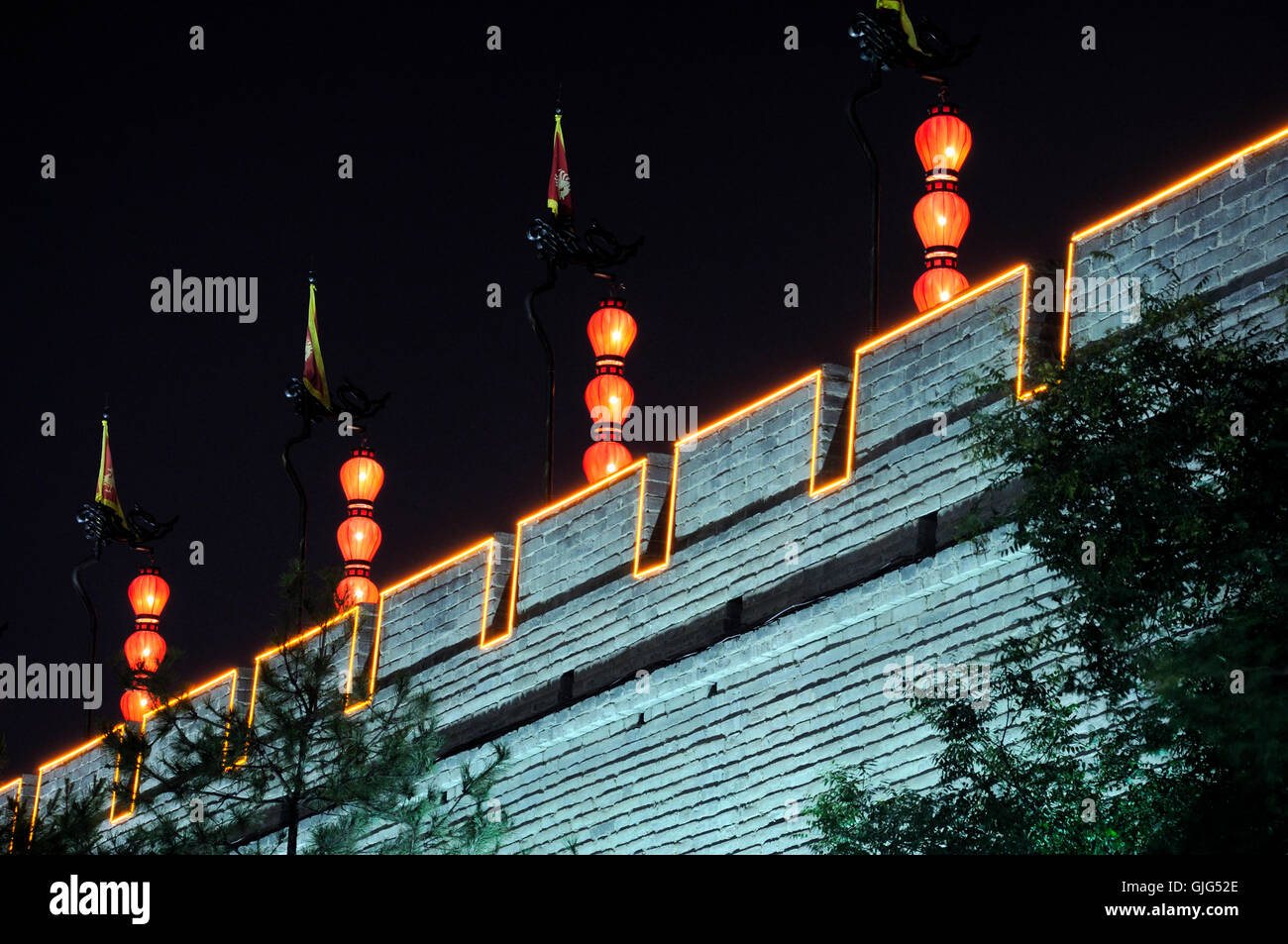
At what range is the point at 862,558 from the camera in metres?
11.4

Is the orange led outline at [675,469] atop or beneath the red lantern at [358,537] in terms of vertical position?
beneath

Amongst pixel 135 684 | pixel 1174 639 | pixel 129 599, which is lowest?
pixel 1174 639

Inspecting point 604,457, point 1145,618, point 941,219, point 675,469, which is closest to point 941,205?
point 941,219

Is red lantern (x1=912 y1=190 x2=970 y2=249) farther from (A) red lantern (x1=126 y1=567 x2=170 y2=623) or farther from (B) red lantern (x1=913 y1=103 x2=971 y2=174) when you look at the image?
(A) red lantern (x1=126 y1=567 x2=170 y2=623)

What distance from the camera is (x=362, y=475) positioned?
2597cm

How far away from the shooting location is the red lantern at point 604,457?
20.8 metres

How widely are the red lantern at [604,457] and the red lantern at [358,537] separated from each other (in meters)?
5.90

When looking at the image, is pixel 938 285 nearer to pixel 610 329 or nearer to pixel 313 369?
pixel 610 329

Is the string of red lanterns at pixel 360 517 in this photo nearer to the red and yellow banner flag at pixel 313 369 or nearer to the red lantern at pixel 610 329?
the red and yellow banner flag at pixel 313 369

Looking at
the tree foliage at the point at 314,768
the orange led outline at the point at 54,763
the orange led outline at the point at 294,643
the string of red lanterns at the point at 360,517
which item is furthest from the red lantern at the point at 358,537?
the tree foliage at the point at 314,768

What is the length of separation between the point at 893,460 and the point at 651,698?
2.69 metres
